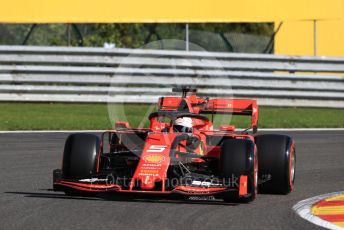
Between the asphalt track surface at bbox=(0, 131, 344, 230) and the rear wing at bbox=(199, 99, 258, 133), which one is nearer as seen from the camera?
the asphalt track surface at bbox=(0, 131, 344, 230)

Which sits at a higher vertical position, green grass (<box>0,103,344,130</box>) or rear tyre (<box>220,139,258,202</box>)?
green grass (<box>0,103,344,130</box>)

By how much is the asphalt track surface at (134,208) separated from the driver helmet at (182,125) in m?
1.13

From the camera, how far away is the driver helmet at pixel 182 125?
11.0m

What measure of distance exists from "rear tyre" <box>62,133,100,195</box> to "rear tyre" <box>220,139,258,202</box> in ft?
4.57

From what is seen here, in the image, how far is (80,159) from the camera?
33.7 feet

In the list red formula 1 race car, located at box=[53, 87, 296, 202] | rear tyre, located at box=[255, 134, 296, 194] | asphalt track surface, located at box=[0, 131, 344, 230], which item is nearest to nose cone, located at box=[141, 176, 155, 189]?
red formula 1 race car, located at box=[53, 87, 296, 202]

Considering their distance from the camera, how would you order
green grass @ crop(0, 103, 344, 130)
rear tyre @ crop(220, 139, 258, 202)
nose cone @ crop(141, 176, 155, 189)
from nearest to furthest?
nose cone @ crop(141, 176, 155, 189) → rear tyre @ crop(220, 139, 258, 202) → green grass @ crop(0, 103, 344, 130)

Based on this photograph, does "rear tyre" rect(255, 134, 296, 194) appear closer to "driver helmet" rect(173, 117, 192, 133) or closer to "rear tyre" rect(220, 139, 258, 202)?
"rear tyre" rect(220, 139, 258, 202)

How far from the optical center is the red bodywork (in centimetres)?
968

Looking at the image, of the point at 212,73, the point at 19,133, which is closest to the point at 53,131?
the point at 19,133

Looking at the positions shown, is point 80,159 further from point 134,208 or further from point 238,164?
point 238,164

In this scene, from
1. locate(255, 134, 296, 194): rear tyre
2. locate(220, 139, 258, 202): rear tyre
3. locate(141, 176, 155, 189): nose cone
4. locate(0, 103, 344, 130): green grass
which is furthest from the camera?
locate(0, 103, 344, 130): green grass

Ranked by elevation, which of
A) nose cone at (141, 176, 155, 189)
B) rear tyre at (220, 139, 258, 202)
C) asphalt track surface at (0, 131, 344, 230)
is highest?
rear tyre at (220, 139, 258, 202)

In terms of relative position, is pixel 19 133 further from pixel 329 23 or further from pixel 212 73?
pixel 329 23
